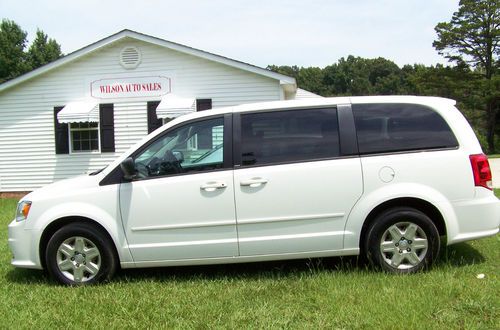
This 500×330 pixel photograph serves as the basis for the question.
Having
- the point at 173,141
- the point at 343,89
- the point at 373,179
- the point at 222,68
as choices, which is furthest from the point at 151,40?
the point at 343,89

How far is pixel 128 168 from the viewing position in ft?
15.1

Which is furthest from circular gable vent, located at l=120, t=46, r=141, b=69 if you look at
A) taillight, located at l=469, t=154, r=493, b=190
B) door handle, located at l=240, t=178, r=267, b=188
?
taillight, located at l=469, t=154, r=493, b=190

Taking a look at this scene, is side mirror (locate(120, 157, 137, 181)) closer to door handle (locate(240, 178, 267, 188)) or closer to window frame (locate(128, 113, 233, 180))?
window frame (locate(128, 113, 233, 180))

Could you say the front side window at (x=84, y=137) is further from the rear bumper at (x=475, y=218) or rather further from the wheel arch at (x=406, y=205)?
the rear bumper at (x=475, y=218)

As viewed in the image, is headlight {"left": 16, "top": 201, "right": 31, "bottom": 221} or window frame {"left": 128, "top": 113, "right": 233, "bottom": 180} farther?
headlight {"left": 16, "top": 201, "right": 31, "bottom": 221}

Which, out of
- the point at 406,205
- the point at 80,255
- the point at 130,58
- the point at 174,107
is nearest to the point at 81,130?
the point at 130,58

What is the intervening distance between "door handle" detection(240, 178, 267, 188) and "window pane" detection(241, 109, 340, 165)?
0.18m

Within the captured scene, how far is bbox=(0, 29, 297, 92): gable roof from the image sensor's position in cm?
1391

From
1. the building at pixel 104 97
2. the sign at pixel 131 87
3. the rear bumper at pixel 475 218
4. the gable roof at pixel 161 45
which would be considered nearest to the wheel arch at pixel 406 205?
the rear bumper at pixel 475 218

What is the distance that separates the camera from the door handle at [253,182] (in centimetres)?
457

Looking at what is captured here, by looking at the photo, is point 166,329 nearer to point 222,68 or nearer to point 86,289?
point 86,289

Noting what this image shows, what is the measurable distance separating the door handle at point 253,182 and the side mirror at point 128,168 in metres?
1.06

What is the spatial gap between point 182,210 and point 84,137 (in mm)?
11778

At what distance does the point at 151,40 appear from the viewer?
14.5 metres
